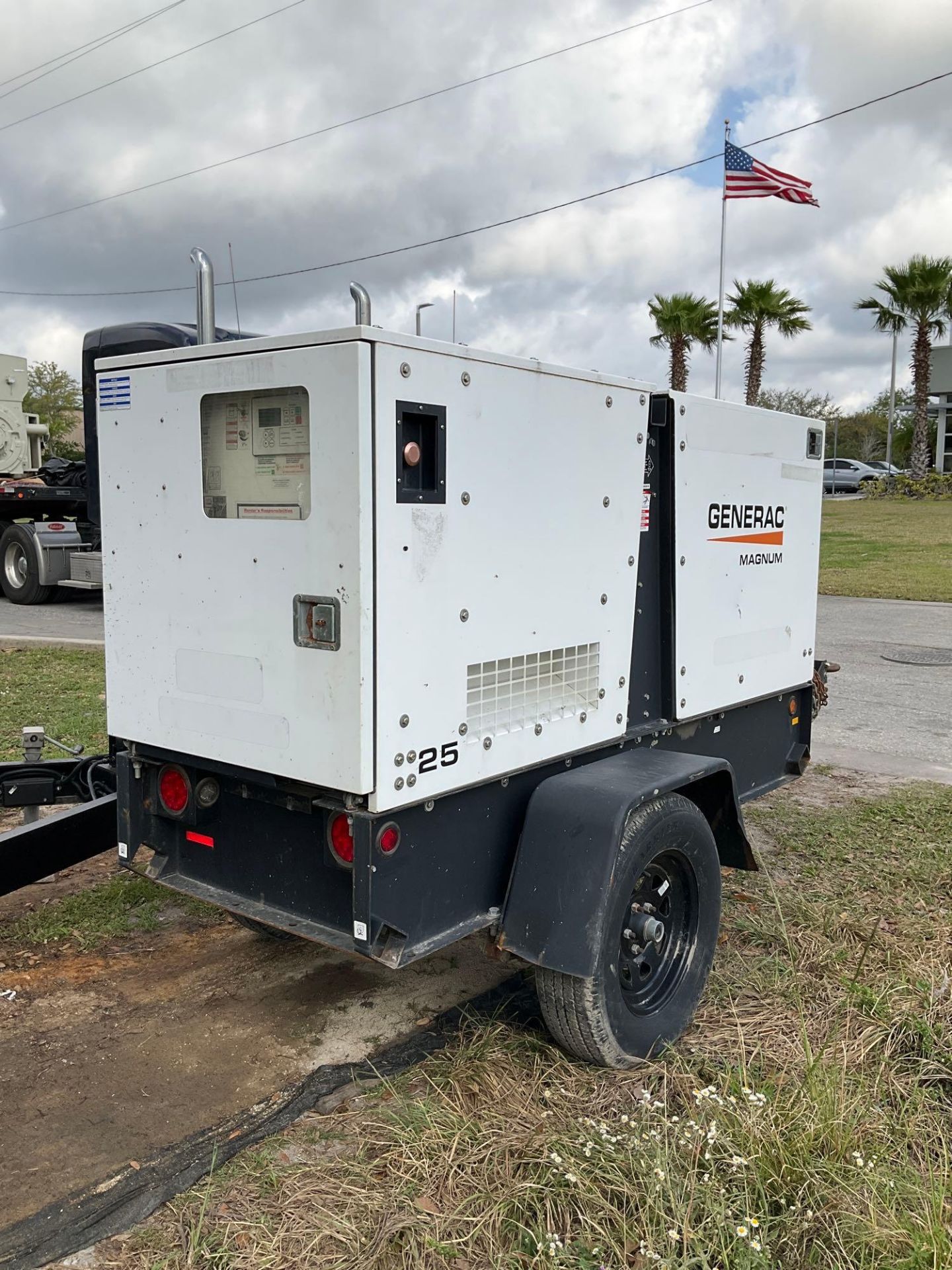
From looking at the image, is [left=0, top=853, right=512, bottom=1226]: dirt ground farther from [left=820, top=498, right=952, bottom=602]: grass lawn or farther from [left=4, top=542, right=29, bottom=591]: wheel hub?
[left=820, top=498, right=952, bottom=602]: grass lawn

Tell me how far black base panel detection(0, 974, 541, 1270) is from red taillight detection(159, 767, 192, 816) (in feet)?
3.07

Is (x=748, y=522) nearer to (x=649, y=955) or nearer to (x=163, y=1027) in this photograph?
(x=649, y=955)

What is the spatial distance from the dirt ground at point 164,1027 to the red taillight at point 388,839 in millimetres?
961

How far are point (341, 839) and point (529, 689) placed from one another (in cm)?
72

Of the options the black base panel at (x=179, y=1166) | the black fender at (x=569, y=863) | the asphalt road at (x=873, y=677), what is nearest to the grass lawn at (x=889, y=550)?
the asphalt road at (x=873, y=677)

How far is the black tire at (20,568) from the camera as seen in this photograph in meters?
14.5

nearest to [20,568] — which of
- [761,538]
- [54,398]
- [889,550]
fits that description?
[761,538]

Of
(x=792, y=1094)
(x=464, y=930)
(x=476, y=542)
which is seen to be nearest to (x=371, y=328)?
(x=476, y=542)

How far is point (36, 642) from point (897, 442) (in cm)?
5511

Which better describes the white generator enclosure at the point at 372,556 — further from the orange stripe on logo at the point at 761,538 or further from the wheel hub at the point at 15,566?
the wheel hub at the point at 15,566

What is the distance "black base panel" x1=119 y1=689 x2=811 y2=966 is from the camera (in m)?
2.90

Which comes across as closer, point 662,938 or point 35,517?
point 662,938

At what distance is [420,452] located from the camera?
9.09 feet

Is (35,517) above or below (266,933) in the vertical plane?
above
